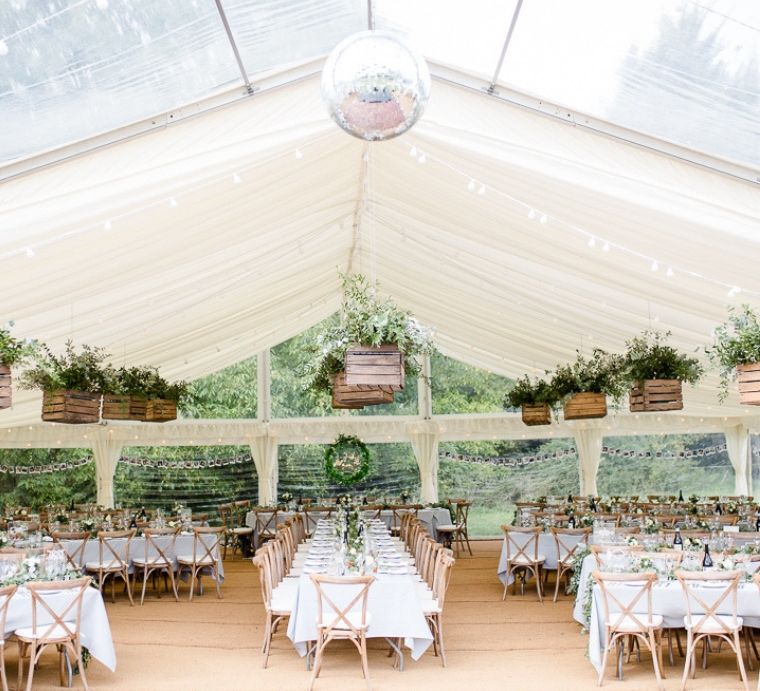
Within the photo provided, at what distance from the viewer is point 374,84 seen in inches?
136

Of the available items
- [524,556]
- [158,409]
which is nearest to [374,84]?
[158,409]

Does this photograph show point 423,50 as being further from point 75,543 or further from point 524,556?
point 75,543

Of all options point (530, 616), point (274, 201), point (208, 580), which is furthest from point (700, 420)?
point (274, 201)

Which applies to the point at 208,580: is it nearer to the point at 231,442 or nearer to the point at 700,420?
the point at 231,442

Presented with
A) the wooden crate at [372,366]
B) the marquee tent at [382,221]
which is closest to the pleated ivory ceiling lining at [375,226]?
the marquee tent at [382,221]

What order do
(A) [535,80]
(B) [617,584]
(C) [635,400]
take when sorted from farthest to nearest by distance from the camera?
(C) [635,400] → (B) [617,584] → (A) [535,80]

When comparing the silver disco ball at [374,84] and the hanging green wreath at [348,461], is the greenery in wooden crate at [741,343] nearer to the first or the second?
the silver disco ball at [374,84]

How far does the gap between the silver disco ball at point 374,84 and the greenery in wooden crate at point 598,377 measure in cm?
581

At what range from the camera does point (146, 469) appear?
18.3 metres

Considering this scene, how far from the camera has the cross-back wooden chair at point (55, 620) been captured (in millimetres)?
6098

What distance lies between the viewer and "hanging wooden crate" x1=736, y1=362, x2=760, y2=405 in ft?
19.2

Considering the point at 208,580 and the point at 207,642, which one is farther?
the point at 208,580

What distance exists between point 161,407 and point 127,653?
11.1 feet

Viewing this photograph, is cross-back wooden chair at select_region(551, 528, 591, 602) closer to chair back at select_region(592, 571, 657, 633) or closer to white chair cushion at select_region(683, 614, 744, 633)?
chair back at select_region(592, 571, 657, 633)
